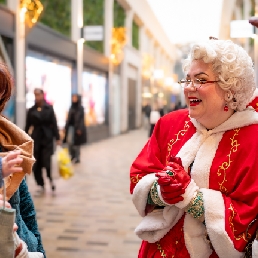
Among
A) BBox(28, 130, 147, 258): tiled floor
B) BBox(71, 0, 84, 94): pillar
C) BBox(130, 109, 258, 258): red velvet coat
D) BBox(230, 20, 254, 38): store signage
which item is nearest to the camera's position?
BBox(130, 109, 258, 258): red velvet coat

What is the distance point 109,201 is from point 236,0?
1666cm

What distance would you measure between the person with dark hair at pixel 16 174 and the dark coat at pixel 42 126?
4.97m

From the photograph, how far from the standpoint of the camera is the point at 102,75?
57.9ft

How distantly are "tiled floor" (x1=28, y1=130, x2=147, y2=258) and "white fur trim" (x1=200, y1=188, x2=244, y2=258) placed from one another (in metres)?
2.35

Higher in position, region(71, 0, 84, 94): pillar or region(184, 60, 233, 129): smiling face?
region(71, 0, 84, 94): pillar

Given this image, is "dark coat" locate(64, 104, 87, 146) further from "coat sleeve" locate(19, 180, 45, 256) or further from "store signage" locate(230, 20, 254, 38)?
"coat sleeve" locate(19, 180, 45, 256)

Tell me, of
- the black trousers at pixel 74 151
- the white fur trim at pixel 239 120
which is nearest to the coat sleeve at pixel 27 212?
the white fur trim at pixel 239 120

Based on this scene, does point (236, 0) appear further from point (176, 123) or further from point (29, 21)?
point (176, 123)

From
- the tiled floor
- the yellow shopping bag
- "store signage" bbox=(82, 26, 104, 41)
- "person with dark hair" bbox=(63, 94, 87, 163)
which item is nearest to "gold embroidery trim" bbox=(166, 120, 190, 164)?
the tiled floor

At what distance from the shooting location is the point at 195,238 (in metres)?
Result: 1.87

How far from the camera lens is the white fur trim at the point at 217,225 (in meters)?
1.77

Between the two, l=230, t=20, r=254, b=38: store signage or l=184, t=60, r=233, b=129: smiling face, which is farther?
l=230, t=20, r=254, b=38: store signage

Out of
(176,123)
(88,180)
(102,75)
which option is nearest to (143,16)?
(102,75)

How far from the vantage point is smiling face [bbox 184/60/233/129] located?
1.86 meters
